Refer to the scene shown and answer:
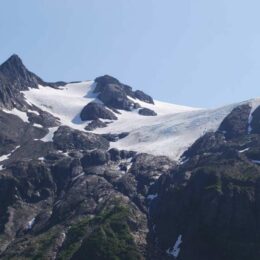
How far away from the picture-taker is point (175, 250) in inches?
7279

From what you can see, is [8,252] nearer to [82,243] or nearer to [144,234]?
[82,243]

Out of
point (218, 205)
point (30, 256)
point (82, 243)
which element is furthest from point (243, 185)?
point (30, 256)

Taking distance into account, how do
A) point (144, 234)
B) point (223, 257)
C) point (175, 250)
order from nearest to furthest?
point (223, 257)
point (175, 250)
point (144, 234)

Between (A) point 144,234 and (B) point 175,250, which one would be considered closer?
(B) point 175,250

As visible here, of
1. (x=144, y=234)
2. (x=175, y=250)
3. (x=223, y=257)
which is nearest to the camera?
(x=223, y=257)

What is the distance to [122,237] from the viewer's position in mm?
193750

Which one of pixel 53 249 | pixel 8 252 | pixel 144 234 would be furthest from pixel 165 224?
pixel 8 252

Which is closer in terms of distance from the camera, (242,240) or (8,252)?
(242,240)

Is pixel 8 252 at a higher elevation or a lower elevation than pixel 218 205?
lower

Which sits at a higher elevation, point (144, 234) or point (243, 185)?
point (243, 185)

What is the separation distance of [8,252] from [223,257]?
68.2 m

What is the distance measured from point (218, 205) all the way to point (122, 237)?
106 feet

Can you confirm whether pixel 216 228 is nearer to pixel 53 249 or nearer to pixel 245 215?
pixel 245 215

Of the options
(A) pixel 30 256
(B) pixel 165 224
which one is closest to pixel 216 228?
(B) pixel 165 224
